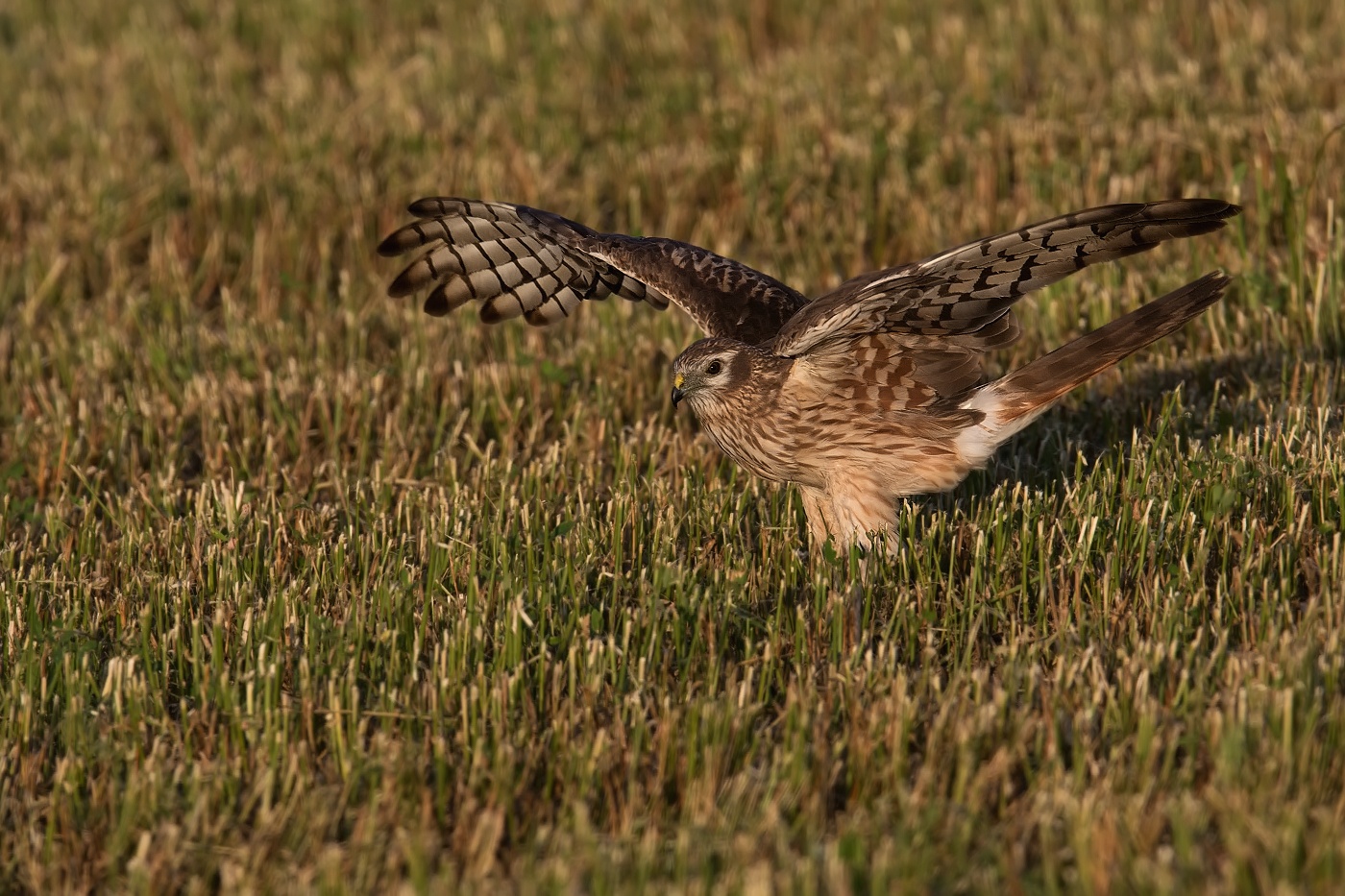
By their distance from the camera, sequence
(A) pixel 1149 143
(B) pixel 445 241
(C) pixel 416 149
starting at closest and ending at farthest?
(B) pixel 445 241
(A) pixel 1149 143
(C) pixel 416 149

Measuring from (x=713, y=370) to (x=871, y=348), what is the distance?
0.55 metres

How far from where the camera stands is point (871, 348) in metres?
5.36

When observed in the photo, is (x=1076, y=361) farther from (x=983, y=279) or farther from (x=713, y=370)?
(x=713, y=370)

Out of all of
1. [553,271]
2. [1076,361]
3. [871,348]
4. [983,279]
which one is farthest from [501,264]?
[1076,361]

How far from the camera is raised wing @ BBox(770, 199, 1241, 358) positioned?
4512 millimetres

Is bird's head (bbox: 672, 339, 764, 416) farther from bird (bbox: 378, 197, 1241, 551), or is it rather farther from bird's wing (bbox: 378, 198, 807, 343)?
bird's wing (bbox: 378, 198, 807, 343)

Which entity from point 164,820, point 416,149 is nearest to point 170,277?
point 416,149

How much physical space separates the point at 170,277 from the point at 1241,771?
21.2 ft

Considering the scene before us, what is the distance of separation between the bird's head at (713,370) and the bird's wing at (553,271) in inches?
13.4

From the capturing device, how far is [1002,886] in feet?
11.5

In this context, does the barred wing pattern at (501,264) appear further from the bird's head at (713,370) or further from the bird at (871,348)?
the bird's head at (713,370)

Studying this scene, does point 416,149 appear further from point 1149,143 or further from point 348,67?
point 1149,143

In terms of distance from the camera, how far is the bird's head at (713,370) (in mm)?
5398

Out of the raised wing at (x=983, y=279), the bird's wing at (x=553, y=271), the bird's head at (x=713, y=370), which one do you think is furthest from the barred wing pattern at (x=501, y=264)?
the raised wing at (x=983, y=279)
